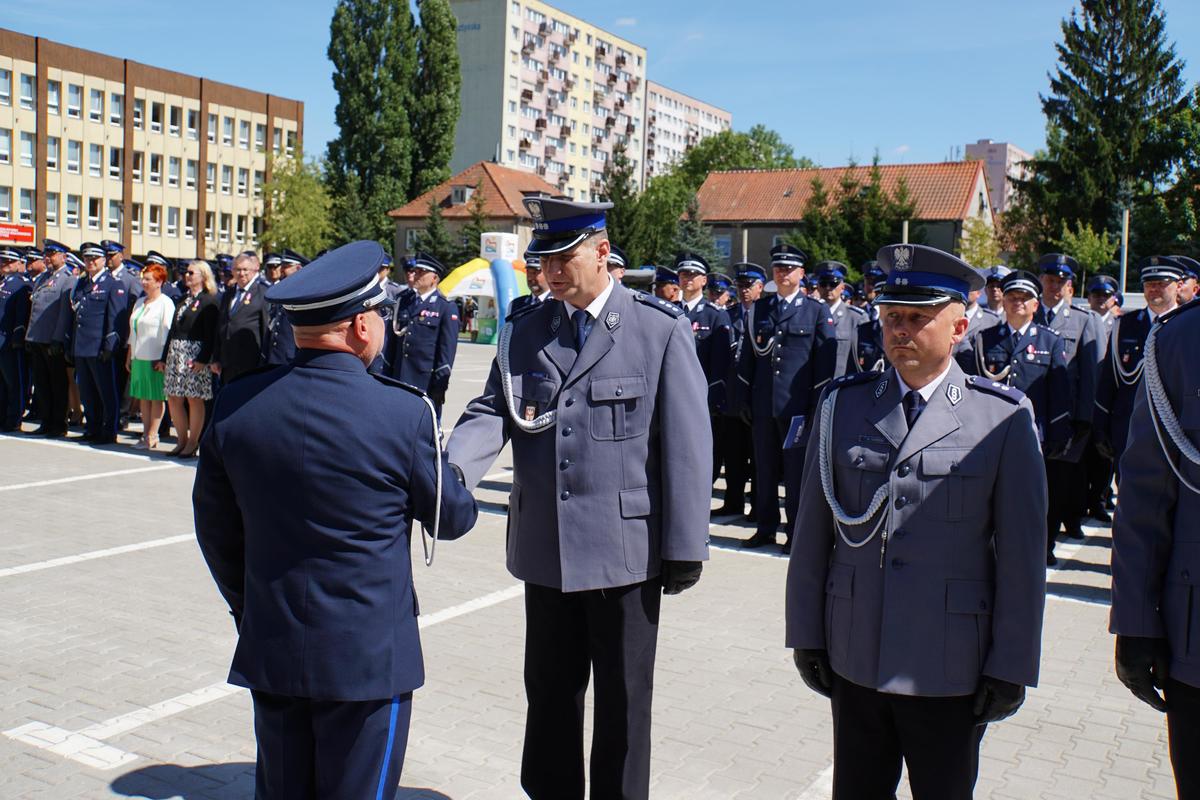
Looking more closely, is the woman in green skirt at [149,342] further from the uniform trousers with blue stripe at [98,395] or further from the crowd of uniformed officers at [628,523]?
the crowd of uniformed officers at [628,523]

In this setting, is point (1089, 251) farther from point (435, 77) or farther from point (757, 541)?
point (435, 77)

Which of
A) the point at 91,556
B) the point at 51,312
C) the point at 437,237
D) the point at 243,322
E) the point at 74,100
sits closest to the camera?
the point at 91,556

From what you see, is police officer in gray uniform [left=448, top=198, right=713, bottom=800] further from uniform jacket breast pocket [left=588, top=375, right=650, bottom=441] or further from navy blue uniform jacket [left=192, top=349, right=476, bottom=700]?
navy blue uniform jacket [left=192, top=349, right=476, bottom=700]

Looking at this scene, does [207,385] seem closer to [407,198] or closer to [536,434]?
[536,434]

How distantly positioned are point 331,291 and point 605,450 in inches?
52.3

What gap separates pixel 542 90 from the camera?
336 feet

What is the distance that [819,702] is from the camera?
5.61 metres

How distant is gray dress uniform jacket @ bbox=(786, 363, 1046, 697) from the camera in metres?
Result: 3.02

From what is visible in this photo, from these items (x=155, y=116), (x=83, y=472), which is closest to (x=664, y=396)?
(x=83, y=472)

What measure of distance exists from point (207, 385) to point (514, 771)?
9.14 m

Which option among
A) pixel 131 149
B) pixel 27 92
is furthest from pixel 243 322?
pixel 131 149

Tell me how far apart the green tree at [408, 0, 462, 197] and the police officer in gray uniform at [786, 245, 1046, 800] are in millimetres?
65815

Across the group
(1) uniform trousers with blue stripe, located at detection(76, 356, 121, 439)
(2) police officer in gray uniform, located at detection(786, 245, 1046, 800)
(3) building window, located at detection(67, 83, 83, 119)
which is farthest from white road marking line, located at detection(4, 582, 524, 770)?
(3) building window, located at detection(67, 83, 83, 119)

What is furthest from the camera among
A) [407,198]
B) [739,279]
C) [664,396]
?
[407,198]
